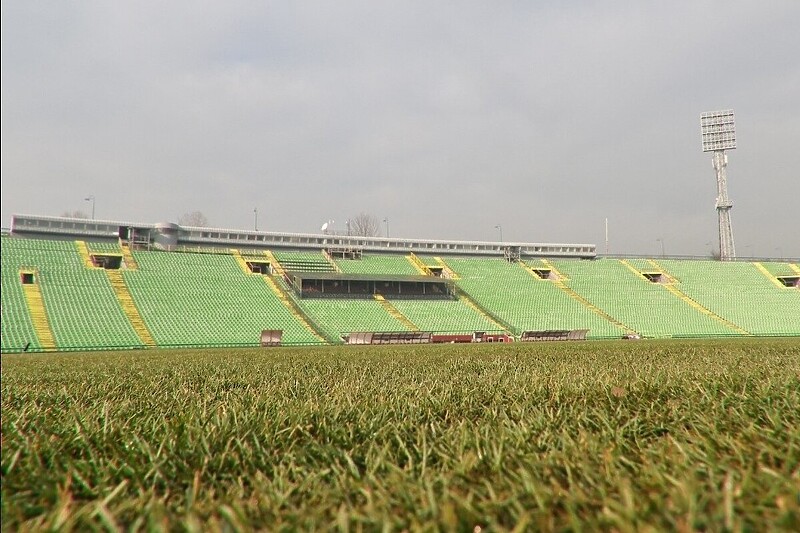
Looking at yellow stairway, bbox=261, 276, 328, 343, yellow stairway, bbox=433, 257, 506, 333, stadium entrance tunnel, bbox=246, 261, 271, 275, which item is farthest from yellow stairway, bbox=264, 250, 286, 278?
yellow stairway, bbox=433, 257, 506, 333

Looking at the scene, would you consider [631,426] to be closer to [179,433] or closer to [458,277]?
[179,433]

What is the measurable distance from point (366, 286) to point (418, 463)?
146 feet

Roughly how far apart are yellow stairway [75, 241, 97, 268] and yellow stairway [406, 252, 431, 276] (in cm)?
2863

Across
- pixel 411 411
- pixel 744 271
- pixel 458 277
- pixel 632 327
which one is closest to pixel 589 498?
pixel 411 411

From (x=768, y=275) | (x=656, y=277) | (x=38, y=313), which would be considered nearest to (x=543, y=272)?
(x=656, y=277)

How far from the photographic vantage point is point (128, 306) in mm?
36438

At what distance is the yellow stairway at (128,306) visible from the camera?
3269 centimetres

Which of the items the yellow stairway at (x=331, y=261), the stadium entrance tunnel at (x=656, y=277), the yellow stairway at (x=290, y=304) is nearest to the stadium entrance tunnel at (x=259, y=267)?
the yellow stairway at (x=290, y=304)

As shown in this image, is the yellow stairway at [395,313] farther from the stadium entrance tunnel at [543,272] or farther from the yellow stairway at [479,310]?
the stadium entrance tunnel at [543,272]

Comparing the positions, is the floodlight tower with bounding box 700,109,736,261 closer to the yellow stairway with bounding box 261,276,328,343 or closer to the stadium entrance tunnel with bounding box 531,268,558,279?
the stadium entrance tunnel with bounding box 531,268,558,279

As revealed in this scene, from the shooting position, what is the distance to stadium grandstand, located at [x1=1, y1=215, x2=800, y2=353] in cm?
3462

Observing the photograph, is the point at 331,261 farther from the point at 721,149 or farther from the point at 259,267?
the point at 721,149

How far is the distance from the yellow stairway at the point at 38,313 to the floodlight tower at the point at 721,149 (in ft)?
235

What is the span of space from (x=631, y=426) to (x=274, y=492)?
81.9 inches
